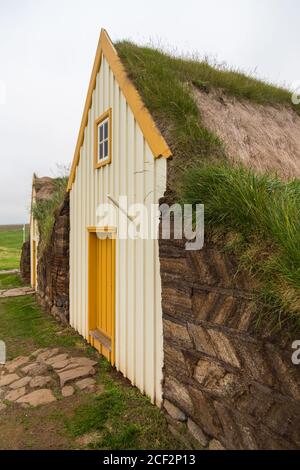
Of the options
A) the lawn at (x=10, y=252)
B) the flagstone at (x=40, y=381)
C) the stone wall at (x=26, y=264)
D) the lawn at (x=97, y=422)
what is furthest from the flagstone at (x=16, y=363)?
the lawn at (x=10, y=252)

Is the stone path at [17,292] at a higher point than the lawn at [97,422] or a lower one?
lower

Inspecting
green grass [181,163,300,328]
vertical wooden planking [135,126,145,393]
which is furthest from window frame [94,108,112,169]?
green grass [181,163,300,328]

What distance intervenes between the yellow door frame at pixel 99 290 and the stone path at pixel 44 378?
47cm

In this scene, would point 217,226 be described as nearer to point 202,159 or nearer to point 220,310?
point 220,310

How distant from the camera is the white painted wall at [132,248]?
446 centimetres

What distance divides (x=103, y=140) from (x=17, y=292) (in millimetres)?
9324

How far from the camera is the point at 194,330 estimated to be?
3447mm

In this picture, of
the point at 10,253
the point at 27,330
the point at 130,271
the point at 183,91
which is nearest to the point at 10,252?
the point at 10,253

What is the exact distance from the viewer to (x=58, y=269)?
905 cm

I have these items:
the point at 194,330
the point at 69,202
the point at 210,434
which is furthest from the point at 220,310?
the point at 69,202

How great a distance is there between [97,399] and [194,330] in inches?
89.5

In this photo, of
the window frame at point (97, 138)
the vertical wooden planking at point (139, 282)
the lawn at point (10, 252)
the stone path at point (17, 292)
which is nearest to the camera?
the vertical wooden planking at point (139, 282)

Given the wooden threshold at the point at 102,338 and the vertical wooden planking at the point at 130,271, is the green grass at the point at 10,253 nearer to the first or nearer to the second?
the wooden threshold at the point at 102,338

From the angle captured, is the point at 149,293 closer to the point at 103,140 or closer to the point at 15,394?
the point at 15,394
